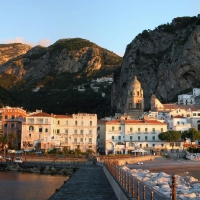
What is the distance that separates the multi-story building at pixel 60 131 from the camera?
65875mm

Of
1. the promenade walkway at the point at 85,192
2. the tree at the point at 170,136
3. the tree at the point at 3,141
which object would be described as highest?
the tree at the point at 170,136

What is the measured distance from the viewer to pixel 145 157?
59.4 meters

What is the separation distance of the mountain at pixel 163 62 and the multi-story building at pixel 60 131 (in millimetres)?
52290

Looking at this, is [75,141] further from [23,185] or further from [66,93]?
[66,93]

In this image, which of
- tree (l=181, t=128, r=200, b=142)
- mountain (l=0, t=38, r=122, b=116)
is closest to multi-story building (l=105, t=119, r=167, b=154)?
tree (l=181, t=128, r=200, b=142)

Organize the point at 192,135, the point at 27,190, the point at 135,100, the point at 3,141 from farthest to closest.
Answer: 1. the point at 135,100
2. the point at 192,135
3. the point at 3,141
4. the point at 27,190

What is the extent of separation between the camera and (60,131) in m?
69.0

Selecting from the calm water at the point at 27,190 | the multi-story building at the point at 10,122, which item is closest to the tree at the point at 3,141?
the multi-story building at the point at 10,122

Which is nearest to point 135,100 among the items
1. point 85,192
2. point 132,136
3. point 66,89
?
point 132,136

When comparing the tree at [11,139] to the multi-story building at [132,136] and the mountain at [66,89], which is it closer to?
the multi-story building at [132,136]

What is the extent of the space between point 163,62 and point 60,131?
6781 cm

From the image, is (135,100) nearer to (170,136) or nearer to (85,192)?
(170,136)

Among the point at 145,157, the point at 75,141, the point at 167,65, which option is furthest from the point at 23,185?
the point at 167,65

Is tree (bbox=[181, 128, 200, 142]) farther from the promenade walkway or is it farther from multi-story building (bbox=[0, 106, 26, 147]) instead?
the promenade walkway
